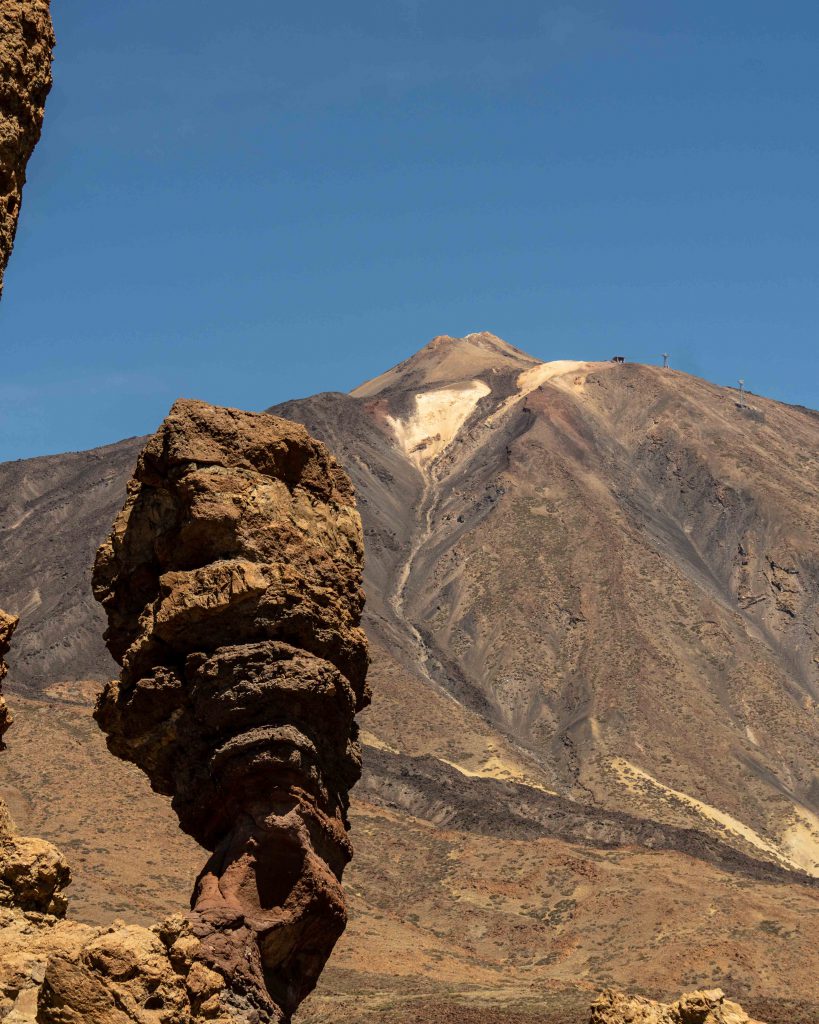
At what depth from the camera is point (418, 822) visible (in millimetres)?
64750

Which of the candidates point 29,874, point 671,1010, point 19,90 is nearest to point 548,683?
point 671,1010

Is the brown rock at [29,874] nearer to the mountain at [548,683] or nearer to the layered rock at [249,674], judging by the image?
the layered rock at [249,674]

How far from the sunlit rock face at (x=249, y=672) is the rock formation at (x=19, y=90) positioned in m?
3.91

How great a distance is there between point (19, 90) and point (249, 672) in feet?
19.4

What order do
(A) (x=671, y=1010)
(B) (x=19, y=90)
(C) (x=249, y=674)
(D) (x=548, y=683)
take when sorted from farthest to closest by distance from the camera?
(D) (x=548, y=683) < (C) (x=249, y=674) < (A) (x=671, y=1010) < (B) (x=19, y=90)

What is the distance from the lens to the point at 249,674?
51.9 ft

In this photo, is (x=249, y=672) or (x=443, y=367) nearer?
(x=249, y=672)

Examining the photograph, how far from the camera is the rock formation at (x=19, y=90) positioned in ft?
42.7

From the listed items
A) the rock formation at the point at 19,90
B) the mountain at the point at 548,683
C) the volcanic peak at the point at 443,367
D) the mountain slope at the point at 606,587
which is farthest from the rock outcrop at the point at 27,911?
the volcanic peak at the point at 443,367

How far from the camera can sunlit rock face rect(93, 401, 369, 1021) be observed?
1549 centimetres

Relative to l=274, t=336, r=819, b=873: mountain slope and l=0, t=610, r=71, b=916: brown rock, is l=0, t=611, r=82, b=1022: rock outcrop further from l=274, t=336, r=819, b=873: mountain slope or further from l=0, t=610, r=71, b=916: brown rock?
l=274, t=336, r=819, b=873: mountain slope

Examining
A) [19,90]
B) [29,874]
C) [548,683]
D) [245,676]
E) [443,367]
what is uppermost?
[443,367]

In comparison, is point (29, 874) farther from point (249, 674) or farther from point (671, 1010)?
point (671, 1010)

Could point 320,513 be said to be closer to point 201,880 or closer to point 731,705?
point 201,880
